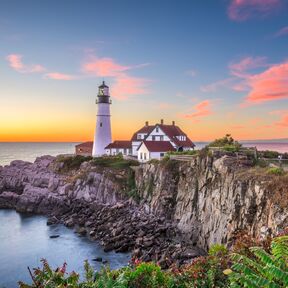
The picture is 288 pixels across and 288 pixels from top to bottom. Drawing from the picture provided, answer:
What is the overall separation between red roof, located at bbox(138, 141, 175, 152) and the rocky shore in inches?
306

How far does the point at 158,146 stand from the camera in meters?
54.2

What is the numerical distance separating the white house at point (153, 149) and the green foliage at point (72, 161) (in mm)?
10628

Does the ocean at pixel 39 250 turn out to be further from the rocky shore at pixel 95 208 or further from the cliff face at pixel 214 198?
the cliff face at pixel 214 198

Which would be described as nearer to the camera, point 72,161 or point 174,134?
point 72,161

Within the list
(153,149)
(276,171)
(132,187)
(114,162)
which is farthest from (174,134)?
(276,171)

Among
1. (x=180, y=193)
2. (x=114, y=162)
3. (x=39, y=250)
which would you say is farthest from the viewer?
→ (x=114, y=162)

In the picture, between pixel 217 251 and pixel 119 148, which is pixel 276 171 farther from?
pixel 119 148

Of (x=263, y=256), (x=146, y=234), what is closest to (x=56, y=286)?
(x=263, y=256)

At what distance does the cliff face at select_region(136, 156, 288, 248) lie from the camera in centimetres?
2070

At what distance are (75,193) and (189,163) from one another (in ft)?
63.5

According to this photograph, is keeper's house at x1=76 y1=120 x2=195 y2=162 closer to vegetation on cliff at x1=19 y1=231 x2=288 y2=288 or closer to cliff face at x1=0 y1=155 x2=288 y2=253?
cliff face at x1=0 y1=155 x2=288 y2=253

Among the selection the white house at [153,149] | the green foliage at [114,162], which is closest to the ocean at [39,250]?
the green foliage at [114,162]

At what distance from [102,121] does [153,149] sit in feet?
55.3

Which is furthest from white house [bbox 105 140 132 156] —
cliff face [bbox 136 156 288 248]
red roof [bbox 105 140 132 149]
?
cliff face [bbox 136 156 288 248]
